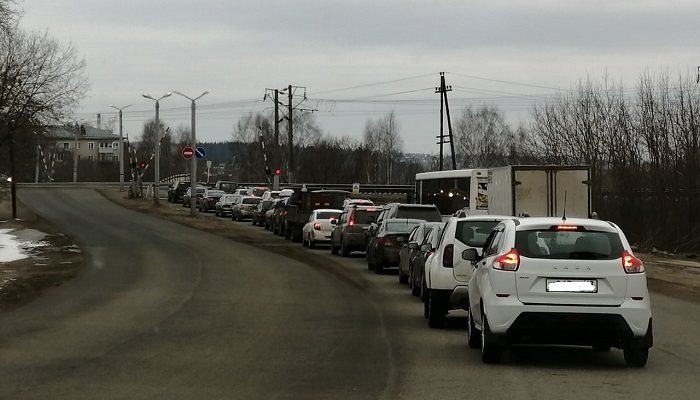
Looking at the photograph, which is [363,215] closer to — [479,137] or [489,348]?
[489,348]

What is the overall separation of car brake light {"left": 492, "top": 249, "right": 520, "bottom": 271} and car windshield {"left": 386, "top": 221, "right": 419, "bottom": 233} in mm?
15830

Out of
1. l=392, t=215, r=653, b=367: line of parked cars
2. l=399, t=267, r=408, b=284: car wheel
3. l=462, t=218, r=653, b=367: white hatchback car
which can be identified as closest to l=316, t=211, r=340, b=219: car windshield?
l=399, t=267, r=408, b=284: car wheel

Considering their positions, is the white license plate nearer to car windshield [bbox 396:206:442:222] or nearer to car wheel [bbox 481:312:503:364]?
car wheel [bbox 481:312:503:364]

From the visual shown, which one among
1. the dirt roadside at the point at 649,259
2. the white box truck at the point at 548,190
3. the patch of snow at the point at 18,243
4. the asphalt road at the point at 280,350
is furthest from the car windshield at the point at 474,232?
the patch of snow at the point at 18,243

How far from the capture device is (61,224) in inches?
2168

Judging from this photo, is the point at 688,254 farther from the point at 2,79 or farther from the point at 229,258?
the point at 2,79

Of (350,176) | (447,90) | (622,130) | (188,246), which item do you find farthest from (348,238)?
(350,176)

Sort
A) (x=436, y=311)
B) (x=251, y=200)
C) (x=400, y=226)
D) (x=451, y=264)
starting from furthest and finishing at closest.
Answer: (x=251, y=200) < (x=400, y=226) < (x=451, y=264) < (x=436, y=311)

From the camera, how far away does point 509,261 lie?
1110 centimetres

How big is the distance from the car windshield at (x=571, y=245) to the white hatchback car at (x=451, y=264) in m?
3.56

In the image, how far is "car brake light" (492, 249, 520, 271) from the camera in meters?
11.1

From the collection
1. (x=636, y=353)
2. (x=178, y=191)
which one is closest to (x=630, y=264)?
(x=636, y=353)

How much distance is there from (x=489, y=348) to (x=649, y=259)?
2511cm

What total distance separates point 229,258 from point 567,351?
20920mm
